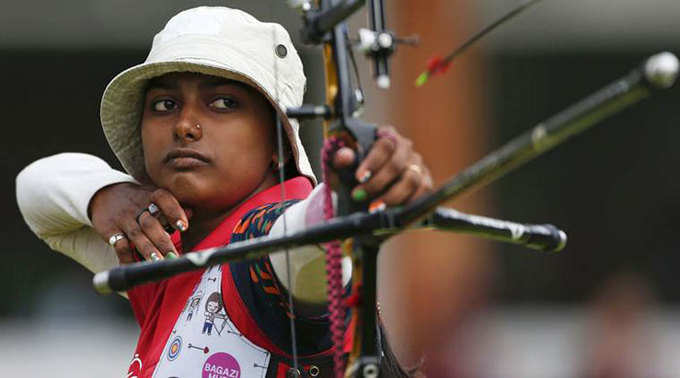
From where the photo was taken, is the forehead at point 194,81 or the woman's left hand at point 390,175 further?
the forehead at point 194,81

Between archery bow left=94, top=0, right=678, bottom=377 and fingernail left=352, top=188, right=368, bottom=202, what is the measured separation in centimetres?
1

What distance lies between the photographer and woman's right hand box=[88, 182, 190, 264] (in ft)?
6.96

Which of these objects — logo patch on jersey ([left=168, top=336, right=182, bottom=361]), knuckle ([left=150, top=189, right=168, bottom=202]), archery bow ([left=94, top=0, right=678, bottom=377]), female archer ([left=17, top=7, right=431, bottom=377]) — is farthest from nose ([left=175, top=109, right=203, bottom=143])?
archery bow ([left=94, top=0, right=678, bottom=377])

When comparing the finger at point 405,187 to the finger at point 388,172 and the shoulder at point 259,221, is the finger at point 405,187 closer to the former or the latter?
the finger at point 388,172

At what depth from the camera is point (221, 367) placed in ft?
6.26

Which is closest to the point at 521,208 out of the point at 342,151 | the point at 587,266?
the point at 587,266

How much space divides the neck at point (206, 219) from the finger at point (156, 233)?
3.7 inches

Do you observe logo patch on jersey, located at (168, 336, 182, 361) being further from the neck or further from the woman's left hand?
the woman's left hand

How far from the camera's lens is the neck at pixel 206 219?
2193 millimetres

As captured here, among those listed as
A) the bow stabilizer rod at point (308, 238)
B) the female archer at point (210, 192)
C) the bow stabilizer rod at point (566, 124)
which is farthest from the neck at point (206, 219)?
the bow stabilizer rod at point (566, 124)

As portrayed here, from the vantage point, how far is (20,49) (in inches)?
254

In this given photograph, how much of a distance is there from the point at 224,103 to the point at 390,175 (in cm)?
76

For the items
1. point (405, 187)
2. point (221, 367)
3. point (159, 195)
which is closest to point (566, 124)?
point (405, 187)

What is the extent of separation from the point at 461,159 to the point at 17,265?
3159 millimetres
